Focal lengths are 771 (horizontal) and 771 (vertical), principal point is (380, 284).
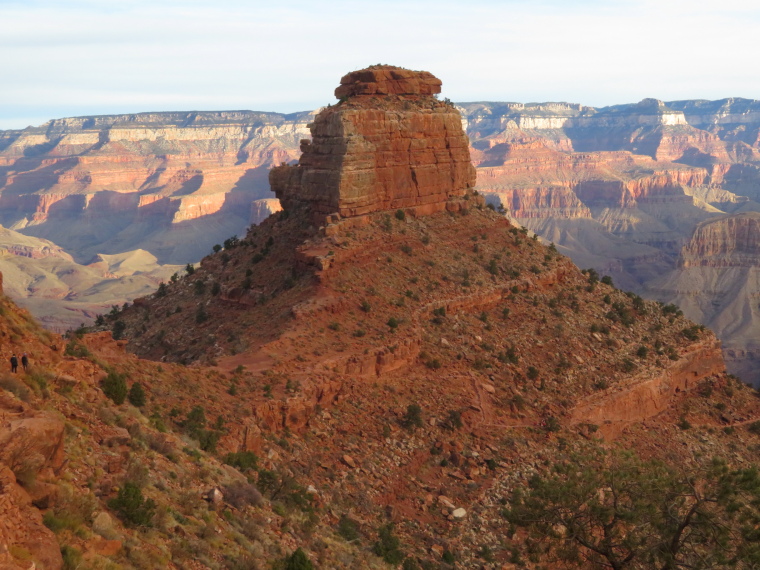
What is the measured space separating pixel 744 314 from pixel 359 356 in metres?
137

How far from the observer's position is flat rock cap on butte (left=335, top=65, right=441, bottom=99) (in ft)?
164


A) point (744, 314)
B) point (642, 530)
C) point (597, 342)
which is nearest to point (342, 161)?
point (597, 342)

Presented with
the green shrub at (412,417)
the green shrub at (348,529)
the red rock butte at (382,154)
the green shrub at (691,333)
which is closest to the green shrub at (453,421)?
the green shrub at (412,417)

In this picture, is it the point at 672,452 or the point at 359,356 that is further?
the point at 672,452

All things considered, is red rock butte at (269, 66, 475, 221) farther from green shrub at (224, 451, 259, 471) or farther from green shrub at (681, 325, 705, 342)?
green shrub at (224, 451, 259, 471)

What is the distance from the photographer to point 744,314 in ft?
500

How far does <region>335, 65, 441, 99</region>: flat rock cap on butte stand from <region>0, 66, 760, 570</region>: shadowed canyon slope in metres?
0.20

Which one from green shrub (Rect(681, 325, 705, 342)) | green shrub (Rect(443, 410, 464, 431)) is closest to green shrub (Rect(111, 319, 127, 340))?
green shrub (Rect(443, 410, 464, 431))

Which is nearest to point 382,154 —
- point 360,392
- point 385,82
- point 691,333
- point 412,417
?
point 385,82

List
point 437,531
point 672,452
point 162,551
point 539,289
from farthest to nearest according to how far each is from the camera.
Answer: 1. point 539,289
2. point 672,452
3. point 437,531
4. point 162,551

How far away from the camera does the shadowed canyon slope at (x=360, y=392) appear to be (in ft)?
57.4

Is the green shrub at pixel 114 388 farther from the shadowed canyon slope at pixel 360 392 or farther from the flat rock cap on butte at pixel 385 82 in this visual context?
the flat rock cap on butte at pixel 385 82

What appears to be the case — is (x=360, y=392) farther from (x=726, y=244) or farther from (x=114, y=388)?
(x=726, y=244)

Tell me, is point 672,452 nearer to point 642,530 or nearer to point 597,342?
point 597,342
